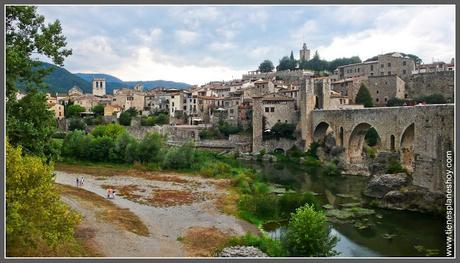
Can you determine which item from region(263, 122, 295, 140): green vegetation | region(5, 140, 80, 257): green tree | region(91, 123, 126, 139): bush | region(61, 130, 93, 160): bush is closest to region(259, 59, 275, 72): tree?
region(263, 122, 295, 140): green vegetation

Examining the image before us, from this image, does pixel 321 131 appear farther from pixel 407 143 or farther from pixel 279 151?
pixel 407 143

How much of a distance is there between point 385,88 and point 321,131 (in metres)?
7.21

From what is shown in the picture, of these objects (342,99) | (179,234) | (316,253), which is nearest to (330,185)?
(179,234)

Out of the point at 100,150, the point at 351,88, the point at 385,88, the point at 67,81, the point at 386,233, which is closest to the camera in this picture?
the point at 386,233

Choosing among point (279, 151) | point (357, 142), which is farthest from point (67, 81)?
point (357, 142)

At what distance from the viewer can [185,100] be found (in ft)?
126

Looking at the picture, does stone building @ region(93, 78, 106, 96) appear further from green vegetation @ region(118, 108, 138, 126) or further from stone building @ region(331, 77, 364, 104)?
stone building @ region(331, 77, 364, 104)

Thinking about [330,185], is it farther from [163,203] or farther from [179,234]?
[179,234]

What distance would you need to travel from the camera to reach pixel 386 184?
619 inches

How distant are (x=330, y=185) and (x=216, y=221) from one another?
26.5ft

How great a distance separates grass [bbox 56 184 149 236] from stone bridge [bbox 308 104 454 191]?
27.2 ft

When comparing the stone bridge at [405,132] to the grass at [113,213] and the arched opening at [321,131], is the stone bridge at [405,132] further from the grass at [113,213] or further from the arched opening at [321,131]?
the grass at [113,213]

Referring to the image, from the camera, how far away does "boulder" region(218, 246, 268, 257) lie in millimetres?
9234

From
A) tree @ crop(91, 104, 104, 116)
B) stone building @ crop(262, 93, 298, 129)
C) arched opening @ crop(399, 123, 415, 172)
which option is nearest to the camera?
arched opening @ crop(399, 123, 415, 172)
